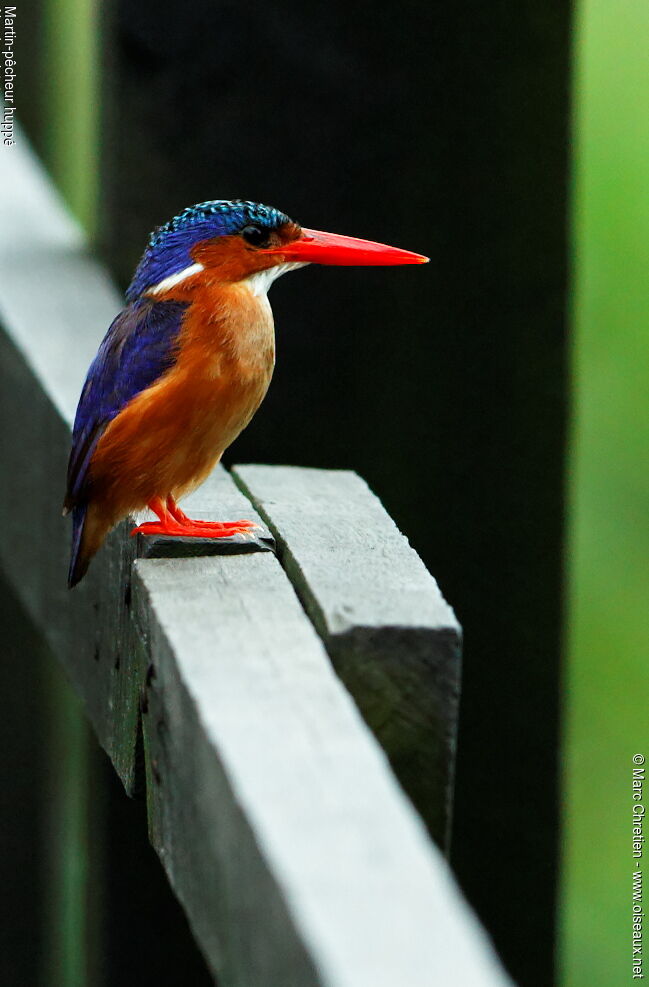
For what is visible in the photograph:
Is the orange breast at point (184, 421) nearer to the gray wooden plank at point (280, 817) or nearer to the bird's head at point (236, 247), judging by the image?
the bird's head at point (236, 247)

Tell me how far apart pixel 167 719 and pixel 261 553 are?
14.6 inches

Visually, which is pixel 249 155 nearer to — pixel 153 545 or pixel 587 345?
pixel 153 545

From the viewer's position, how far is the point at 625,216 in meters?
4.43

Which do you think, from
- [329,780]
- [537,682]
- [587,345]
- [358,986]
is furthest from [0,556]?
[587,345]

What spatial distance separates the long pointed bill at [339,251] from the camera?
2230 millimetres

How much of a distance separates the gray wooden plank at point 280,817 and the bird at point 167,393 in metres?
0.62

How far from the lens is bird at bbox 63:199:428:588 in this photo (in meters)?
2.14

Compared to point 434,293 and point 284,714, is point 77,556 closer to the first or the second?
point 434,293

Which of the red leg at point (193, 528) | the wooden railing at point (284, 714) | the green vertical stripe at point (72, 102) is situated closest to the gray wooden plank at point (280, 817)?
the wooden railing at point (284, 714)

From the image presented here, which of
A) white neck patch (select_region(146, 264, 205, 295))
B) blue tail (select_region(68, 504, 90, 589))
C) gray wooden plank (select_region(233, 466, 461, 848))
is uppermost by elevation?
white neck patch (select_region(146, 264, 205, 295))

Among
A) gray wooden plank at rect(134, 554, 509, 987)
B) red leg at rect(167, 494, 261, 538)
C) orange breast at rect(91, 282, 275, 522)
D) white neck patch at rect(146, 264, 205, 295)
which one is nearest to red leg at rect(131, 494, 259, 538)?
red leg at rect(167, 494, 261, 538)

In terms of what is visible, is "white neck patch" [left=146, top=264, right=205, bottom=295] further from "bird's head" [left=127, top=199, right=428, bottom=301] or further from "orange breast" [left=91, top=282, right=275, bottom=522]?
"orange breast" [left=91, top=282, right=275, bottom=522]

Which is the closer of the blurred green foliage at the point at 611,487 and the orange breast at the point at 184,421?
the orange breast at the point at 184,421

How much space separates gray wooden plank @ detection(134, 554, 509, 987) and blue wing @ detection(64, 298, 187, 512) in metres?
0.63
